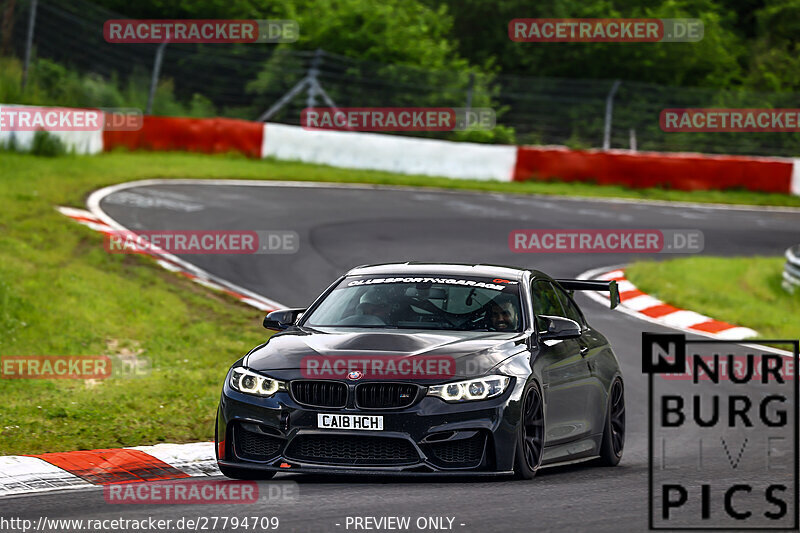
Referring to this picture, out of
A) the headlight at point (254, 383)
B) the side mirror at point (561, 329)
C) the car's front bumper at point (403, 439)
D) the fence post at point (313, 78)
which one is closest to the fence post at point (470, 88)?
the fence post at point (313, 78)

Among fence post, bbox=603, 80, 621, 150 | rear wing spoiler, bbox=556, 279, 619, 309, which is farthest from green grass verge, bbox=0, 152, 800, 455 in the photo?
fence post, bbox=603, 80, 621, 150

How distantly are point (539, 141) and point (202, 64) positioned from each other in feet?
26.7

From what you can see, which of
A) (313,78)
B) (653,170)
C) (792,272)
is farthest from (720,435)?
(313,78)

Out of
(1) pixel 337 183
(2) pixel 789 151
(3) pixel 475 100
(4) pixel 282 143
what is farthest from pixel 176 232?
(2) pixel 789 151

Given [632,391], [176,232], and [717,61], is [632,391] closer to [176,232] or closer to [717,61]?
[176,232]

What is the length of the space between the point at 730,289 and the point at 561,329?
11.2m

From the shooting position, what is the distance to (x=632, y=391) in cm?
1206

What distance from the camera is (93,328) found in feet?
42.4

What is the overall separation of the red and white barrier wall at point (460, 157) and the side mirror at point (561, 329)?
19250 millimetres

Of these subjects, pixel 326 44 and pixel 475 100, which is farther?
pixel 326 44

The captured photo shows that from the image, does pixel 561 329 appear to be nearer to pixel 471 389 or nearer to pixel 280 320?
pixel 471 389

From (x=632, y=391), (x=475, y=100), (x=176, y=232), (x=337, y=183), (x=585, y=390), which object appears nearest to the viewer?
A: (x=585, y=390)

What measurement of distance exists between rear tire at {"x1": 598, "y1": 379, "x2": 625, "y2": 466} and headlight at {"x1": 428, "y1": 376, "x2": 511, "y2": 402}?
76.2 inches

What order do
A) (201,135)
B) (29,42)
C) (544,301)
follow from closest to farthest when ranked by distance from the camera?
(544,301), (201,135), (29,42)
